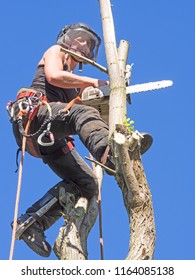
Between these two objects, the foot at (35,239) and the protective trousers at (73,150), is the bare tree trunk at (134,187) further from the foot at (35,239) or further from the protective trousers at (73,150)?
the foot at (35,239)

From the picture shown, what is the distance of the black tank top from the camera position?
9.02 metres

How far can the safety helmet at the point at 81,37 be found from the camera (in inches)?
366

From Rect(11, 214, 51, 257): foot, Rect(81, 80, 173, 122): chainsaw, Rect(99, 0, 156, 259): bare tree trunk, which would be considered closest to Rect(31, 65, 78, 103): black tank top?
Rect(81, 80, 173, 122): chainsaw

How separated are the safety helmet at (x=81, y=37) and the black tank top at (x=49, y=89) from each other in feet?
1.21

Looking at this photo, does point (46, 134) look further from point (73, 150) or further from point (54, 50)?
point (54, 50)

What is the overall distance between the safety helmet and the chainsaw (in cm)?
79

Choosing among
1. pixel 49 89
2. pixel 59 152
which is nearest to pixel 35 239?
pixel 59 152

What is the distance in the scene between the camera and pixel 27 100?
871cm

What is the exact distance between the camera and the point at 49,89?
29.6ft

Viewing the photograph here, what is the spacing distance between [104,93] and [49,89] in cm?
79

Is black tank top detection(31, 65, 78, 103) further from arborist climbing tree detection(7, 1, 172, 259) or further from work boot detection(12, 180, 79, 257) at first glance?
work boot detection(12, 180, 79, 257)

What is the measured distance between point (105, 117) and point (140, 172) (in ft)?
5.17

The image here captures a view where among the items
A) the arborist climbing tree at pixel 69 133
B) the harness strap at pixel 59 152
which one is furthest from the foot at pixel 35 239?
the harness strap at pixel 59 152

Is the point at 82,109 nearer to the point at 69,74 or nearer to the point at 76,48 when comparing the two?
the point at 69,74
